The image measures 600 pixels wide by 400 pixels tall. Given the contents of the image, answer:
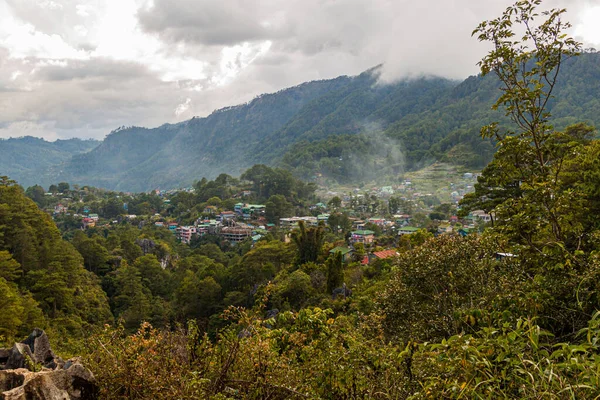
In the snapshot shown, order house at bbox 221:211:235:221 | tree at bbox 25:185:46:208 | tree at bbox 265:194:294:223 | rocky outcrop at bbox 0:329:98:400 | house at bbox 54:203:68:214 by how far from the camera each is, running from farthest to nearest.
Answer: tree at bbox 25:185:46:208 → house at bbox 54:203:68:214 → tree at bbox 265:194:294:223 → house at bbox 221:211:235:221 → rocky outcrop at bbox 0:329:98:400

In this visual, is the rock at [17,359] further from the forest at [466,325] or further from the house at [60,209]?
the house at [60,209]

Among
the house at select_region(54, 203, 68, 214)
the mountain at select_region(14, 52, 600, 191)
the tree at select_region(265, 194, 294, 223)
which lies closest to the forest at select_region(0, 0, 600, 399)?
the tree at select_region(265, 194, 294, 223)

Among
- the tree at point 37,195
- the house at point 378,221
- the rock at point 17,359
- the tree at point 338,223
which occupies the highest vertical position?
the tree at point 37,195

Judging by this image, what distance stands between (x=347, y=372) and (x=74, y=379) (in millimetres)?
2076

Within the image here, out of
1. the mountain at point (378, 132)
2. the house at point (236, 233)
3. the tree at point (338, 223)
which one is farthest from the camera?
the mountain at point (378, 132)

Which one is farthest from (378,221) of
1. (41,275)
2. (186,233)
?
(41,275)

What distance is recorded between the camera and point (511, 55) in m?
3.89

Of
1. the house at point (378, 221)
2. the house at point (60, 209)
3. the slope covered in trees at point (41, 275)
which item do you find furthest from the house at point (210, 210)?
the slope covered in trees at point (41, 275)

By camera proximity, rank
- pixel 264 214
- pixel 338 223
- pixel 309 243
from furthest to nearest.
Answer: pixel 264 214 < pixel 338 223 < pixel 309 243

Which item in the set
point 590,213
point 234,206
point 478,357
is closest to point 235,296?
point 590,213

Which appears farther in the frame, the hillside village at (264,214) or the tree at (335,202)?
the tree at (335,202)

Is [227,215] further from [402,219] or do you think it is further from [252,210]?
[402,219]

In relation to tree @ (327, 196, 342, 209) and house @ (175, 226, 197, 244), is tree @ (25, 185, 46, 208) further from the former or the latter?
tree @ (327, 196, 342, 209)

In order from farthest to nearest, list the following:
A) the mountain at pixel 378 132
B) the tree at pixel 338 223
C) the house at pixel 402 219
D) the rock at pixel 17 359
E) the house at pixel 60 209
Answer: the mountain at pixel 378 132 < the house at pixel 60 209 < the house at pixel 402 219 < the tree at pixel 338 223 < the rock at pixel 17 359
